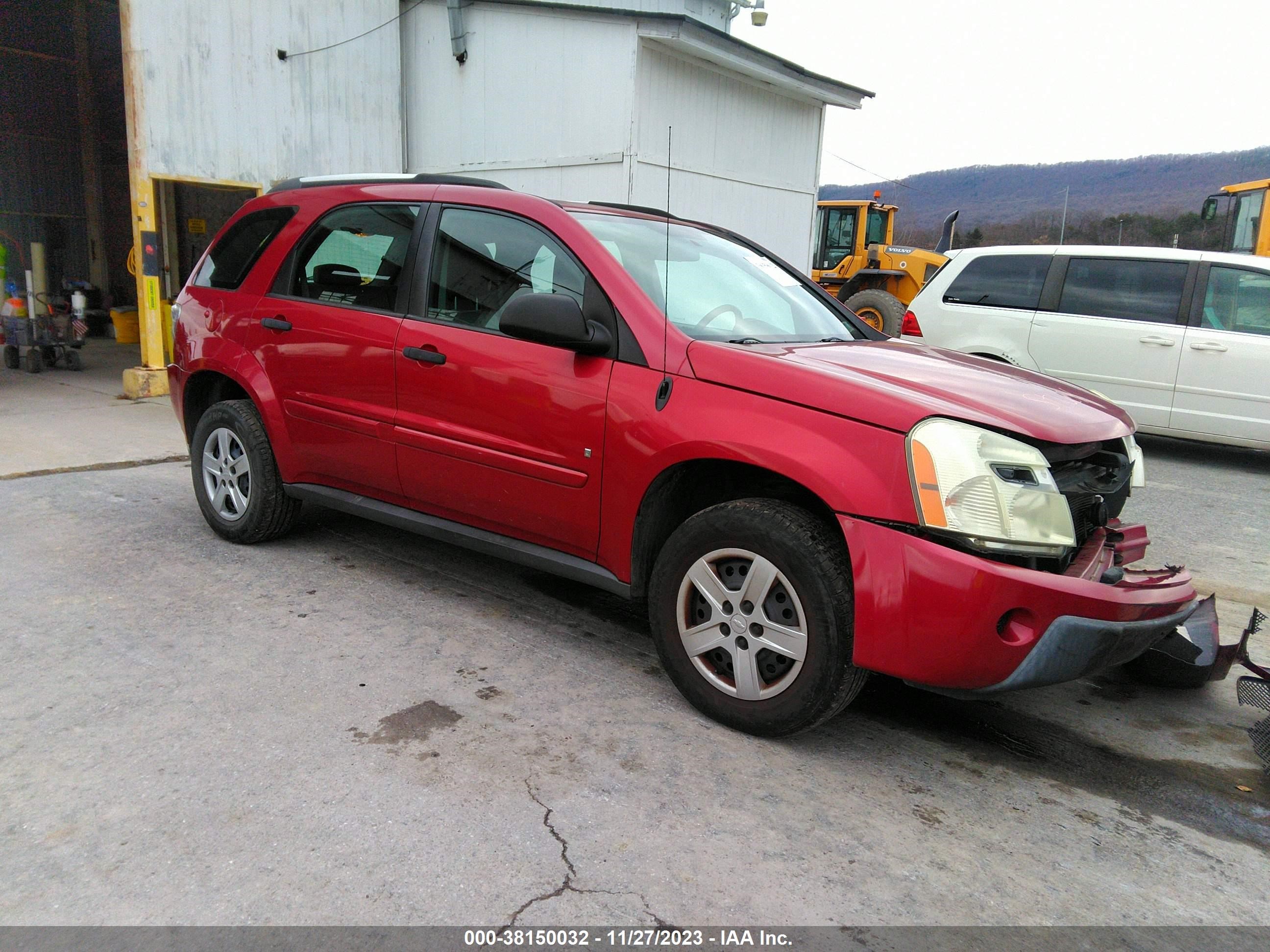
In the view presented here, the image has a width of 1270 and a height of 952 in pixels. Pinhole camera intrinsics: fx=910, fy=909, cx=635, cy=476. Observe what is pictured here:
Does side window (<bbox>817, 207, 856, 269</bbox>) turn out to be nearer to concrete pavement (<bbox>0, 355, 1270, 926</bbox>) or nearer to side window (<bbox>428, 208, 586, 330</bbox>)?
concrete pavement (<bbox>0, 355, 1270, 926</bbox>)

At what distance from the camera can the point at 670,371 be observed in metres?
3.16

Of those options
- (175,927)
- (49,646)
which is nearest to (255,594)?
(49,646)

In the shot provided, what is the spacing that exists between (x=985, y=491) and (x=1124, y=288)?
664 cm

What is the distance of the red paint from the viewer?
2.62 meters

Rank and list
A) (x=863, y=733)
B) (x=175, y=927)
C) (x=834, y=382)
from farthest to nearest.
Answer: (x=863, y=733)
(x=834, y=382)
(x=175, y=927)

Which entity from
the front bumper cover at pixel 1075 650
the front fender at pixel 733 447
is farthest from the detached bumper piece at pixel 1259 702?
the front fender at pixel 733 447

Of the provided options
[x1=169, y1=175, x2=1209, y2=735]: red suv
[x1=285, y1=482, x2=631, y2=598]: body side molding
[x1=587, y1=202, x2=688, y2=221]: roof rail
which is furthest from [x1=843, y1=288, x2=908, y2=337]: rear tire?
[x1=285, y1=482, x2=631, y2=598]: body side molding

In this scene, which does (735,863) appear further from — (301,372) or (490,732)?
(301,372)

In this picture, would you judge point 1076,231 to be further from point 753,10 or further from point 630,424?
point 630,424

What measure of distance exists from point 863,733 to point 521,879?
1405 millimetres

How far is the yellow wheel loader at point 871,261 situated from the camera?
1348 centimetres

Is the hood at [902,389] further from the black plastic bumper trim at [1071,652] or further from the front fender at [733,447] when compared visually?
the black plastic bumper trim at [1071,652]

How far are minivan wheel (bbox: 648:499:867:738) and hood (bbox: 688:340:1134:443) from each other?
39 cm

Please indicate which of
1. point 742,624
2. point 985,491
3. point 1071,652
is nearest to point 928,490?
point 985,491
